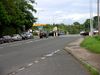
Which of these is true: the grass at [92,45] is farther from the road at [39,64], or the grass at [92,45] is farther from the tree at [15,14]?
the tree at [15,14]

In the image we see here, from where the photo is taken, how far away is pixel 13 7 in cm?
8500


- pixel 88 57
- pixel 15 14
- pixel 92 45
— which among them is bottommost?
pixel 92 45

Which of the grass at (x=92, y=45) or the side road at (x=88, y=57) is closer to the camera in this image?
the side road at (x=88, y=57)

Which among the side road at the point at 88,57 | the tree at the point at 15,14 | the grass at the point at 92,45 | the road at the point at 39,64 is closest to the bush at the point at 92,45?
the grass at the point at 92,45

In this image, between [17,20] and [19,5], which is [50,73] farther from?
[19,5]

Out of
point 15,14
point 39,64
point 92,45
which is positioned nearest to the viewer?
point 39,64

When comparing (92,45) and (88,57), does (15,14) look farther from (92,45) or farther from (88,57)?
(88,57)

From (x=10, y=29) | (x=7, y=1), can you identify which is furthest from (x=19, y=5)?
(x=7, y=1)

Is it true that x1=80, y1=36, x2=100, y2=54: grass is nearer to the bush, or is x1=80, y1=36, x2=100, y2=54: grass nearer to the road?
the bush

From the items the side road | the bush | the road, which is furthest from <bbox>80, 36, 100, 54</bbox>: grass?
the road

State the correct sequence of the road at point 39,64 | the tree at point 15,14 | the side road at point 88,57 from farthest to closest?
the tree at point 15,14 < the side road at point 88,57 < the road at point 39,64

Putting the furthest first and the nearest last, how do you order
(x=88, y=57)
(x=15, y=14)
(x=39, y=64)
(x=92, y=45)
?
(x=15, y=14), (x=92, y=45), (x=88, y=57), (x=39, y=64)

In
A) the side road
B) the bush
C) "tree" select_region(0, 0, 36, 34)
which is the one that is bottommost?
the bush

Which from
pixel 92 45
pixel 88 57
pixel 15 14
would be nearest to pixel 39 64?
pixel 88 57
